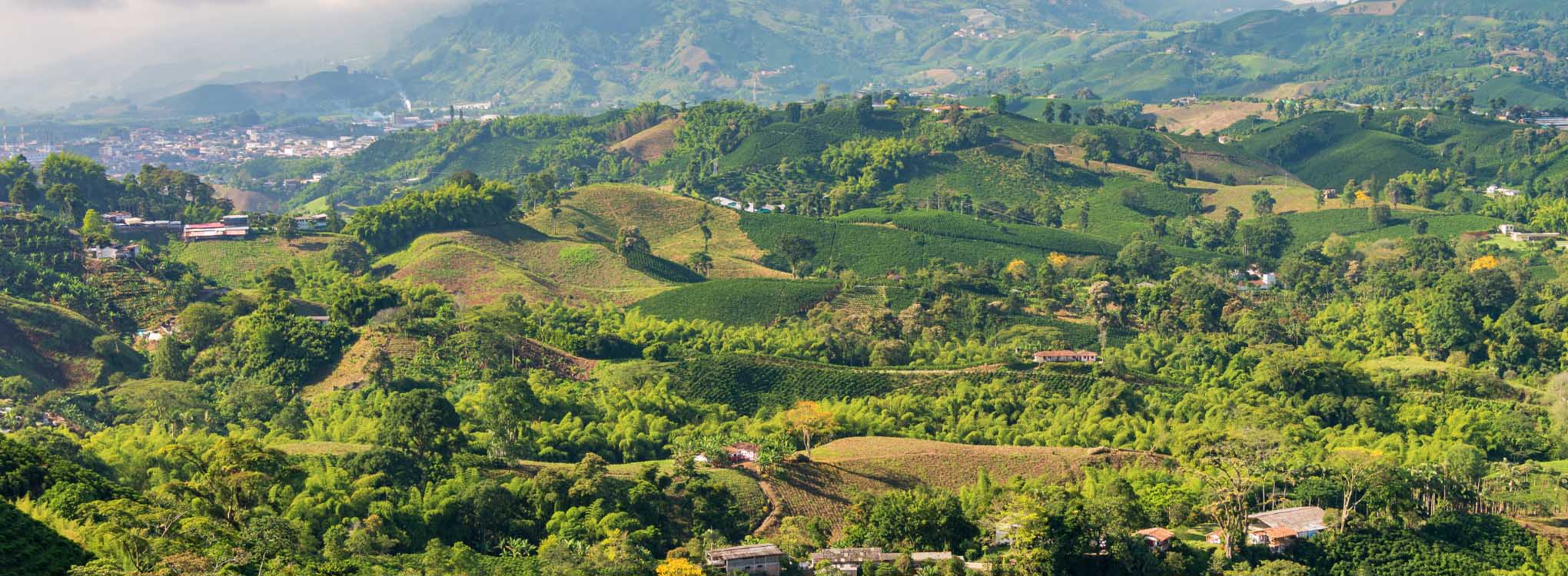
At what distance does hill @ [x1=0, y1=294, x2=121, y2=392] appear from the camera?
6109 cm

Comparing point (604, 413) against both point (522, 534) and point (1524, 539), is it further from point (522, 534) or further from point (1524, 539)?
point (1524, 539)

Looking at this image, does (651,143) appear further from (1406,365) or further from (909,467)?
(909,467)

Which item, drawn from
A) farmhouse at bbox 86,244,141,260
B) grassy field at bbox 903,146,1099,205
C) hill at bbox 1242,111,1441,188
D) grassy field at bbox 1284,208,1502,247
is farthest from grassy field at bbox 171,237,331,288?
hill at bbox 1242,111,1441,188

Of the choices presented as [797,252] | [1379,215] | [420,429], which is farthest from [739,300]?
[1379,215]

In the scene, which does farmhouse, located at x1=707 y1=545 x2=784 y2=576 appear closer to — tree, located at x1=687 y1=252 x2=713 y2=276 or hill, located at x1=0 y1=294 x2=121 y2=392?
hill, located at x1=0 y1=294 x2=121 y2=392

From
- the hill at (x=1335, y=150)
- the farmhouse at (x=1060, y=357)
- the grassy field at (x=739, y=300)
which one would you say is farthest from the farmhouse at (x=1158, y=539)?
the hill at (x=1335, y=150)

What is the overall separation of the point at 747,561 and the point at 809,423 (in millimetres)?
14762

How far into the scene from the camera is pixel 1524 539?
1638 inches

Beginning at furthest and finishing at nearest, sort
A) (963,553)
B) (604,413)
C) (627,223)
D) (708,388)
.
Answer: (627,223), (708,388), (604,413), (963,553)

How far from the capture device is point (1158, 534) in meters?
39.3

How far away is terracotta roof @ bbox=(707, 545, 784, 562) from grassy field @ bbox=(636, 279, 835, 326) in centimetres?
3438

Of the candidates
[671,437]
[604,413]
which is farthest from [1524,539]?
[604,413]

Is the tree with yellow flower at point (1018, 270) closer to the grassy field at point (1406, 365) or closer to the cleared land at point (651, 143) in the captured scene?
the grassy field at point (1406, 365)

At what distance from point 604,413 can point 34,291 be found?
3547 centimetres
